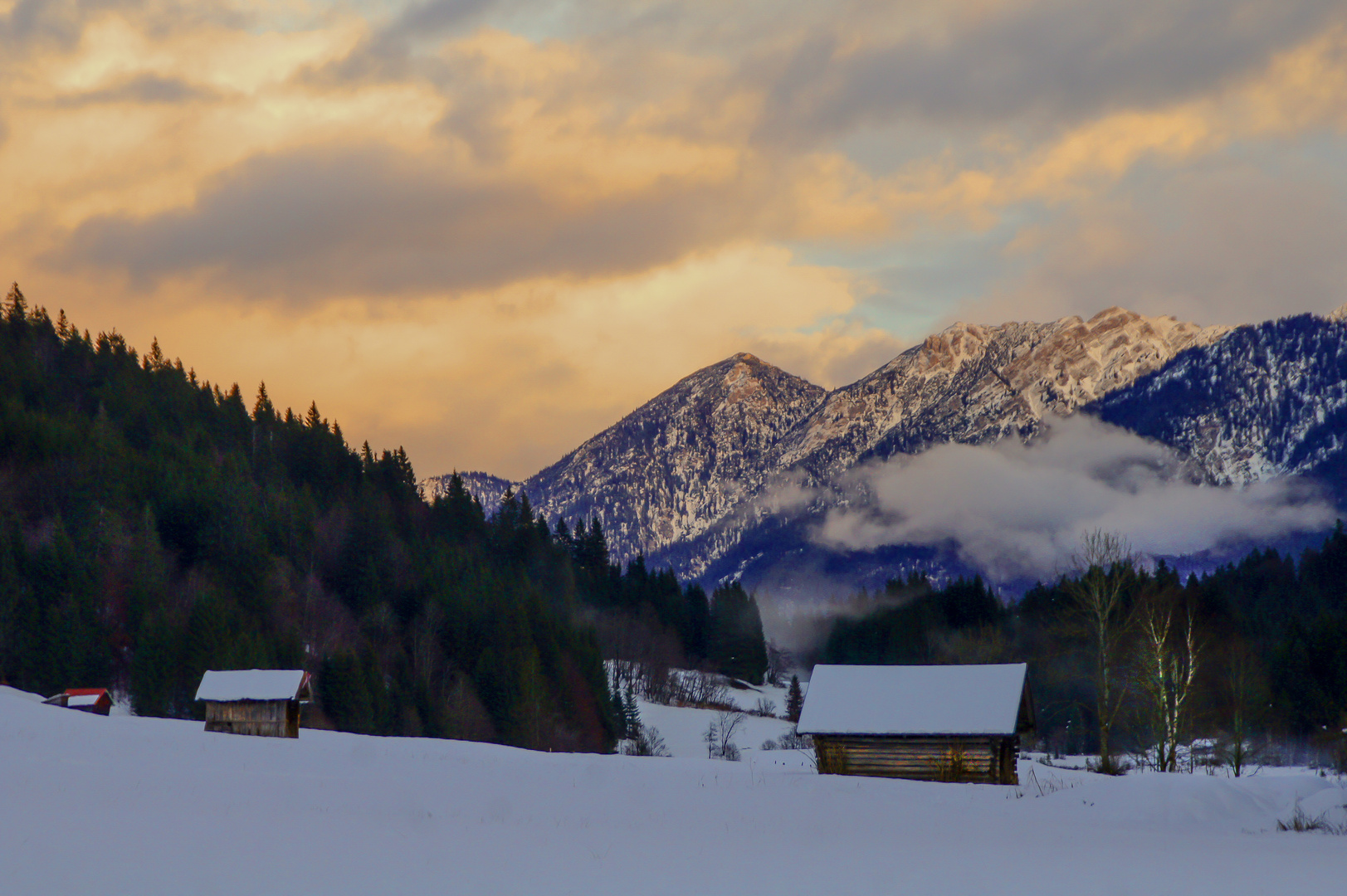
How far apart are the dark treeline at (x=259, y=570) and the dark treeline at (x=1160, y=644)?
112 feet

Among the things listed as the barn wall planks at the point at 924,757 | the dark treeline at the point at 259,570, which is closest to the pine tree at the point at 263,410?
the dark treeline at the point at 259,570

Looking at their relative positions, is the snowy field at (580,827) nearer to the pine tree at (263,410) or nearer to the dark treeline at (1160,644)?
the dark treeline at (1160,644)

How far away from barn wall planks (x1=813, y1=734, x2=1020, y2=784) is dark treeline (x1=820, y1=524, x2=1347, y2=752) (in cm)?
737

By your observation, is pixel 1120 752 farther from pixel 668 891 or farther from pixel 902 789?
pixel 668 891

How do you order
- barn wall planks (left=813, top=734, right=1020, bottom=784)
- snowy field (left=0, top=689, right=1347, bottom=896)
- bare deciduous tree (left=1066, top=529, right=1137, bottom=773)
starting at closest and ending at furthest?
snowy field (left=0, top=689, right=1347, bottom=896) < barn wall planks (left=813, top=734, right=1020, bottom=784) < bare deciduous tree (left=1066, top=529, right=1137, bottom=773)

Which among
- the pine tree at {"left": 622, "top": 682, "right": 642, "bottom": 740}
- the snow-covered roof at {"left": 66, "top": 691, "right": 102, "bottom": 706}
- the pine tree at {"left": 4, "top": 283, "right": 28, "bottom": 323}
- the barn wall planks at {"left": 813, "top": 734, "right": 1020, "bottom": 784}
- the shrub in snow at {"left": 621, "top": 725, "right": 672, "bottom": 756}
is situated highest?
the pine tree at {"left": 4, "top": 283, "right": 28, "bottom": 323}

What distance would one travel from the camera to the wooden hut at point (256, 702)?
5425cm

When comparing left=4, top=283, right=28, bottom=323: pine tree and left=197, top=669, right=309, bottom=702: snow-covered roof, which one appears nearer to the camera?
left=197, top=669, right=309, bottom=702: snow-covered roof

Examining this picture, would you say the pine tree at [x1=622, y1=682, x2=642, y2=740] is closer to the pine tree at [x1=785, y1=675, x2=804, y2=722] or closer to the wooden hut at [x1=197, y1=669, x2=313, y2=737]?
the pine tree at [x1=785, y1=675, x2=804, y2=722]

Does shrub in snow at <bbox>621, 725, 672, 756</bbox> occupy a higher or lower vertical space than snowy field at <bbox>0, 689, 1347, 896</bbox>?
lower

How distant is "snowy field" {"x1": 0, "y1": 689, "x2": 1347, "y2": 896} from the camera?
57.7 ft

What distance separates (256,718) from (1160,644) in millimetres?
44818

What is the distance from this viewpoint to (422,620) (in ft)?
333

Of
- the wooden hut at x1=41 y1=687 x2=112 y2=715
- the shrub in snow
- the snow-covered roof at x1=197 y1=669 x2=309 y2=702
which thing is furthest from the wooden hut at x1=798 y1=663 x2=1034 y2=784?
the shrub in snow
